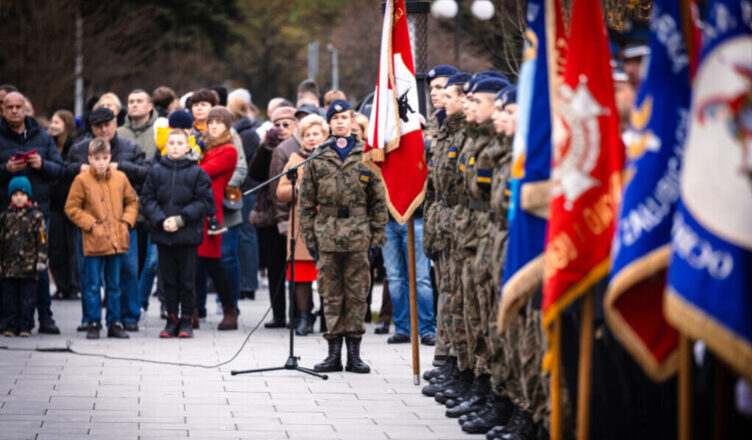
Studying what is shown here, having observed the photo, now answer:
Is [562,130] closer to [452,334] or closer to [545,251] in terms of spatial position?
[545,251]

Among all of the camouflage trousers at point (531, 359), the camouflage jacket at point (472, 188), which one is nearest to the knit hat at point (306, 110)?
the camouflage jacket at point (472, 188)

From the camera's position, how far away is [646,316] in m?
4.63

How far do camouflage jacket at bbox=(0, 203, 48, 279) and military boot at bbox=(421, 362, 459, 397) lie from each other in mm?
4470

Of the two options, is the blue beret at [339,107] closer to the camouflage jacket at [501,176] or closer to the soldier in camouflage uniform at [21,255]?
the camouflage jacket at [501,176]

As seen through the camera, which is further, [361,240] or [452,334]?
[361,240]

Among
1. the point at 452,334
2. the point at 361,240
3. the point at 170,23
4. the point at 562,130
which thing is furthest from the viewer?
the point at 170,23

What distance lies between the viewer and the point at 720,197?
3963 millimetres

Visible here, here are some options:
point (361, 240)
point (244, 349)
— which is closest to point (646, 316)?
point (361, 240)

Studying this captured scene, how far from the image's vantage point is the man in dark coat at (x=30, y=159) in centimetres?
1191

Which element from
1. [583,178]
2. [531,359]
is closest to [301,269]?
[531,359]

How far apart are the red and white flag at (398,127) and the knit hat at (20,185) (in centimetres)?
412

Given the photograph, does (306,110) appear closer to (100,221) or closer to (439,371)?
(100,221)

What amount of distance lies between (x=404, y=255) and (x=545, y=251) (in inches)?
256

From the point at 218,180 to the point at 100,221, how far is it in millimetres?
1672
